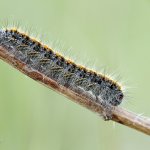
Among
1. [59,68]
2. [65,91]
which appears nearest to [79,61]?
[59,68]

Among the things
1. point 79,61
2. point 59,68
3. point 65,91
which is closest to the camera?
point 65,91

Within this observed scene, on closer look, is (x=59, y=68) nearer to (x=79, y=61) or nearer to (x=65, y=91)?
(x=79, y=61)

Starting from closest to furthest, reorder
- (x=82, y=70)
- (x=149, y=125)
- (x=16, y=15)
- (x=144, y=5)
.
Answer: (x=149, y=125), (x=82, y=70), (x=16, y=15), (x=144, y=5)

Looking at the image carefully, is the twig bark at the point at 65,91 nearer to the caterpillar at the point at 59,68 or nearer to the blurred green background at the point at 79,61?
the caterpillar at the point at 59,68

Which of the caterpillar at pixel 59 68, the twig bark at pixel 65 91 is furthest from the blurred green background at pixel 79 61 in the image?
the twig bark at pixel 65 91

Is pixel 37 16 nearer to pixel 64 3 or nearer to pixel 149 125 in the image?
pixel 64 3

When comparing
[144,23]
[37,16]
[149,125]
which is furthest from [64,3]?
[149,125]
